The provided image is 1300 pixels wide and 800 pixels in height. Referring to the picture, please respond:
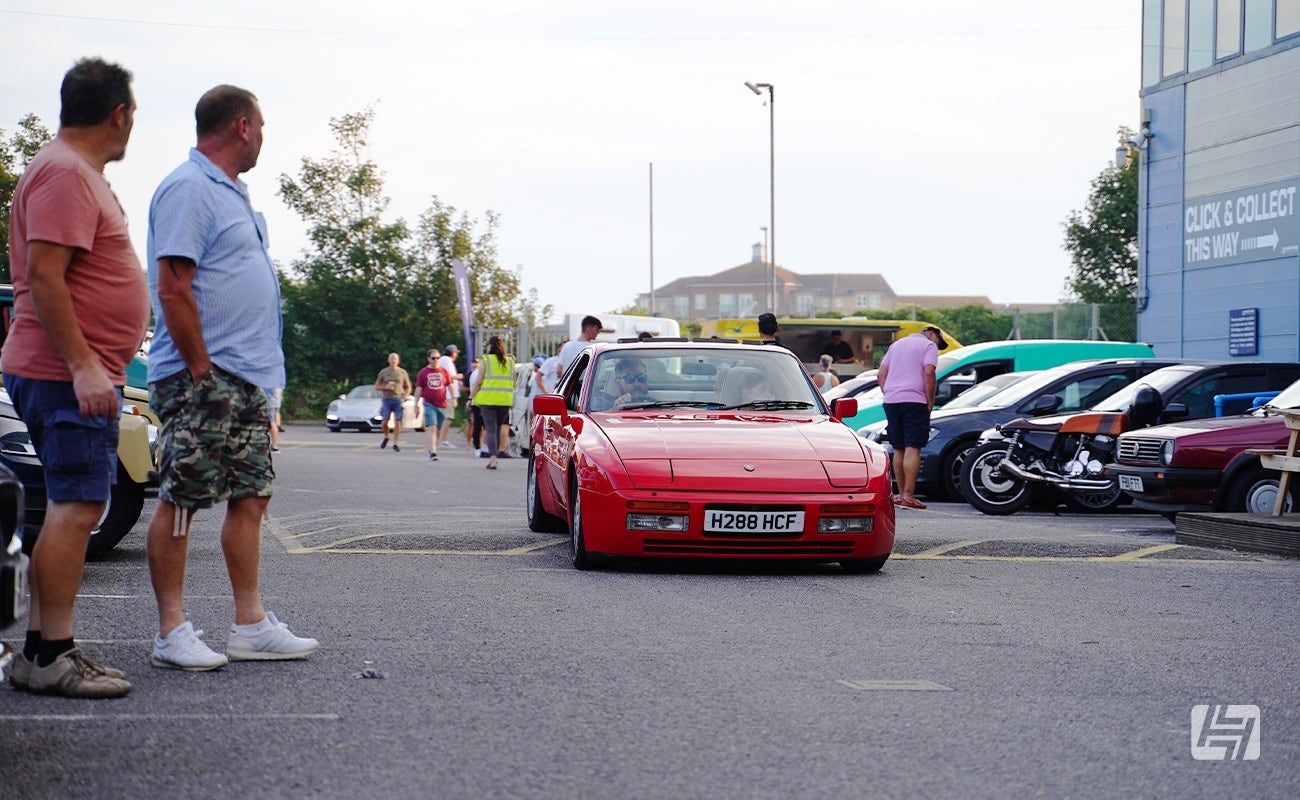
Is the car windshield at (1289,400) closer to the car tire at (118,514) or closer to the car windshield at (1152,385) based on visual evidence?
the car windshield at (1152,385)

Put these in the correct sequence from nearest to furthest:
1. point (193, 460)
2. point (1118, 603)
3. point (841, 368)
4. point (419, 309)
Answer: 1. point (193, 460)
2. point (1118, 603)
3. point (841, 368)
4. point (419, 309)

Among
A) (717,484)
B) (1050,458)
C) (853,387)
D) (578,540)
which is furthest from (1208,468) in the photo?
(853,387)

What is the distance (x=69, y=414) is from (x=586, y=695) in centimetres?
180

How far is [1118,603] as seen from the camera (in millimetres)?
7785

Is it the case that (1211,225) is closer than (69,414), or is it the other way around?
(69,414)

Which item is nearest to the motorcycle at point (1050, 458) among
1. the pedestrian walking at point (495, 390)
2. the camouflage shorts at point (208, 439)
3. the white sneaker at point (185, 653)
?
the pedestrian walking at point (495, 390)

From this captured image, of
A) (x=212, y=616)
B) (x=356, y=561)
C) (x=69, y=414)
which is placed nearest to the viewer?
(x=69, y=414)

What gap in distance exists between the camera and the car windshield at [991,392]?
16.5 meters

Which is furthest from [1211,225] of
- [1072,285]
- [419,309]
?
[1072,285]

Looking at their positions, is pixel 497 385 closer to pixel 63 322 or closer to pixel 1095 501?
pixel 1095 501

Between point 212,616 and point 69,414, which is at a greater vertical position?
point 69,414

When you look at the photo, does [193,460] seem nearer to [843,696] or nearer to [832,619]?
[843,696]

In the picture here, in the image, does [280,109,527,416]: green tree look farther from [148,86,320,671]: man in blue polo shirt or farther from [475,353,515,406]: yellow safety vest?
[148,86,320,671]: man in blue polo shirt

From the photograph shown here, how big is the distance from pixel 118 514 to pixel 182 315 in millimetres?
3673
